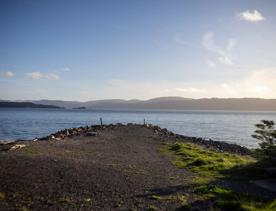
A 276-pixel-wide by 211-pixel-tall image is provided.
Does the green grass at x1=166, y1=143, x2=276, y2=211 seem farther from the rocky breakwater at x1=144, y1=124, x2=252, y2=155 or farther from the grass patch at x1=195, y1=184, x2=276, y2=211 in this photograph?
the rocky breakwater at x1=144, y1=124, x2=252, y2=155

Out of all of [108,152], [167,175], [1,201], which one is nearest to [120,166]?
[167,175]

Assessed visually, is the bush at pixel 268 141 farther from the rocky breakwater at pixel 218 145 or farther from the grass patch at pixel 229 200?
the rocky breakwater at pixel 218 145

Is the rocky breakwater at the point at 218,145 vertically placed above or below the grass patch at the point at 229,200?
below

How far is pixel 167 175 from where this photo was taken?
2050 cm

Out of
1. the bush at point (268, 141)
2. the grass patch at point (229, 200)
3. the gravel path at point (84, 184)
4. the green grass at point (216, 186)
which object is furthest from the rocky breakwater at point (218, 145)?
the grass patch at point (229, 200)

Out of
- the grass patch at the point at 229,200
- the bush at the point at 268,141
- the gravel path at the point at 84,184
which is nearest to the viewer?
the grass patch at the point at 229,200

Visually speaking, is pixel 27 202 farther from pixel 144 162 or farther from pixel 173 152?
pixel 173 152

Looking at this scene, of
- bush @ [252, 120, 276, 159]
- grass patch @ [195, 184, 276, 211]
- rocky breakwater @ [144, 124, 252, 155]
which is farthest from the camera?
rocky breakwater @ [144, 124, 252, 155]

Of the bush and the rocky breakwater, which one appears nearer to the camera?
the bush

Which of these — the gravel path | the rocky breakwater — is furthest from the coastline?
the rocky breakwater

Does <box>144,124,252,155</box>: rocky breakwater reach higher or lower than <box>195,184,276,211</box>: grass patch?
lower

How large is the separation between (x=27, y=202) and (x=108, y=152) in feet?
50.9

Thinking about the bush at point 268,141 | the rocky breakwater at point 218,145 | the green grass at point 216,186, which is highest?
the bush at point 268,141

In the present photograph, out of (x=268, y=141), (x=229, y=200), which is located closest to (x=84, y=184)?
(x=229, y=200)
